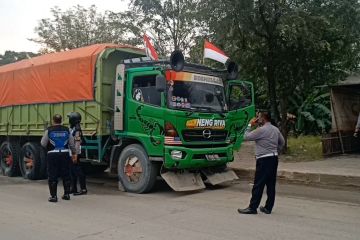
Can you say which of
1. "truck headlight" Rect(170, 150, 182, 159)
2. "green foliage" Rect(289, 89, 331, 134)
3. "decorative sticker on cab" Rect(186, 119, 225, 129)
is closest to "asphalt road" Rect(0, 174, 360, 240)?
"truck headlight" Rect(170, 150, 182, 159)

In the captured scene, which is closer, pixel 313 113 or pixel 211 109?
pixel 211 109

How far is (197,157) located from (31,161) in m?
5.07

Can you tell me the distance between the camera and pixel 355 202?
28.3 feet

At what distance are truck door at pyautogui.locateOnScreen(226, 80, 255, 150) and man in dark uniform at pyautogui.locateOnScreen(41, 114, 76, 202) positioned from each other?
3.52 meters

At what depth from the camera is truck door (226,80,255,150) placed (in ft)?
34.3

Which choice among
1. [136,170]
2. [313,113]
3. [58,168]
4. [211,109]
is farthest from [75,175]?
[313,113]

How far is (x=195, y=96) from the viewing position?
9.55 m

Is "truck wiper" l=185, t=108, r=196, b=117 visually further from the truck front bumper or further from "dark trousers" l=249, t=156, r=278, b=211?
"dark trousers" l=249, t=156, r=278, b=211

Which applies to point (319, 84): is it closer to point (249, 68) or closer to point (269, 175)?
point (249, 68)

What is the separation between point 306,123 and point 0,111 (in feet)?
42.6

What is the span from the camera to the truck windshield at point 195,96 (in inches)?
363

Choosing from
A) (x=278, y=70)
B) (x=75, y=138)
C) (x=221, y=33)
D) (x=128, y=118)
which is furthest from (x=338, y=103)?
(x=75, y=138)

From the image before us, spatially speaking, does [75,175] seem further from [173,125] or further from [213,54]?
[213,54]

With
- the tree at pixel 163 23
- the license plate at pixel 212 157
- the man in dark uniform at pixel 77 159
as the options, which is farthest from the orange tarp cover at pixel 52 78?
the tree at pixel 163 23
